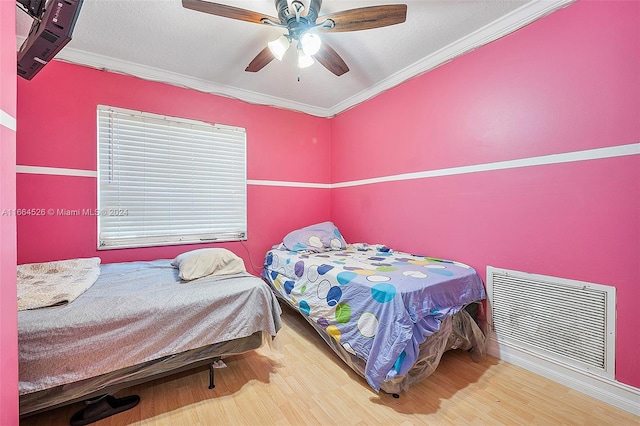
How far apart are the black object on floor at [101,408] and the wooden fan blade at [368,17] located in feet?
8.59

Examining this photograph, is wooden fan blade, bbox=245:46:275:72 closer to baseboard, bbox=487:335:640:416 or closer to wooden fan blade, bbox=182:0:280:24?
wooden fan blade, bbox=182:0:280:24

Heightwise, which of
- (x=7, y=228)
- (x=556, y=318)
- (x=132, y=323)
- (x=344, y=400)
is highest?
(x=7, y=228)

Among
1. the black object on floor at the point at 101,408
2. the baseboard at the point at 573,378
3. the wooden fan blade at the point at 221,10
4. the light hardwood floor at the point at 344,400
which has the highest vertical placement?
the wooden fan blade at the point at 221,10

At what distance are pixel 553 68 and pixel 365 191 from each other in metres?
1.96

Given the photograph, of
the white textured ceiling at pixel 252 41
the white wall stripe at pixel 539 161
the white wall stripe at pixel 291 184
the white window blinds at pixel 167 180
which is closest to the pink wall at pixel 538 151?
the white wall stripe at pixel 539 161

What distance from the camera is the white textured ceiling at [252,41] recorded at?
1837mm

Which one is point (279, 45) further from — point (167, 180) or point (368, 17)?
point (167, 180)

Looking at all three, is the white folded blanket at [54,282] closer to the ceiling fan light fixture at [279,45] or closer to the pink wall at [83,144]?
the pink wall at [83,144]

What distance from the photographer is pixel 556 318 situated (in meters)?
1.75

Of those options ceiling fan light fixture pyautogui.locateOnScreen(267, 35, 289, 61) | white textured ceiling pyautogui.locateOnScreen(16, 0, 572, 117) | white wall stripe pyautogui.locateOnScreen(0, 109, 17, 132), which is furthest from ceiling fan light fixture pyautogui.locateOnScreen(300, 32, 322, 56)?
white wall stripe pyautogui.locateOnScreen(0, 109, 17, 132)

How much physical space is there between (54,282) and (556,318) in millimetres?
3328

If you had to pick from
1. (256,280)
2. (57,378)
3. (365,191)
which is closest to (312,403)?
(256,280)

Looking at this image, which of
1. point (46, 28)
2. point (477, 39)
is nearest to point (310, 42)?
point (46, 28)

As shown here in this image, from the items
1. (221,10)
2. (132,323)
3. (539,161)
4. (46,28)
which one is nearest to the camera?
(46,28)
